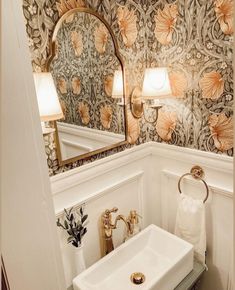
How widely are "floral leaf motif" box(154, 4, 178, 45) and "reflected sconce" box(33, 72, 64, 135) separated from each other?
2.46 feet

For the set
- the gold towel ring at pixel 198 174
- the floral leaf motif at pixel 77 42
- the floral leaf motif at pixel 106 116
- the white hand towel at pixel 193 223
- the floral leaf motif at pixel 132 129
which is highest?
the floral leaf motif at pixel 77 42

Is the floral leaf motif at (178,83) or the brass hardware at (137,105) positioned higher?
the floral leaf motif at (178,83)

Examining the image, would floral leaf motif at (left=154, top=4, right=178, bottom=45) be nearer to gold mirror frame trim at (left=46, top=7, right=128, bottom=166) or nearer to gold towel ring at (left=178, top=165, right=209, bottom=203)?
gold mirror frame trim at (left=46, top=7, right=128, bottom=166)

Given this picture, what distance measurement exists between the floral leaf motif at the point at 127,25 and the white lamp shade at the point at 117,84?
0.20 m

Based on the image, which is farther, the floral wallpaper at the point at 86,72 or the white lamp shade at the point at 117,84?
the white lamp shade at the point at 117,84

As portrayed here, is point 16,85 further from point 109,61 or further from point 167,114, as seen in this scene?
point 167,114

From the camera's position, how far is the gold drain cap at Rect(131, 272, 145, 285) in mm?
1366

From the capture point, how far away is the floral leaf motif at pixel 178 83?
58.9 inches

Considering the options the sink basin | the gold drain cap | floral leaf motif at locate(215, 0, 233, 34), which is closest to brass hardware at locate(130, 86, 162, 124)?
floral leaf motif at locate(215, 0, 233, 34)

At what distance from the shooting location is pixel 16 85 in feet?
1.67

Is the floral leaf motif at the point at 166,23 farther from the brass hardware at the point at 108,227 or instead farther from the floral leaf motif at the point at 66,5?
the brass hardware at the point at 108,227

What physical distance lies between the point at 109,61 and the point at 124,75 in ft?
0.44

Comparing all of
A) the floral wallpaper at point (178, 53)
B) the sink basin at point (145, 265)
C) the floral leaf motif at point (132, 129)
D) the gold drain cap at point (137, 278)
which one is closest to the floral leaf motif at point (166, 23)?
the floral wallpaper at point (178, 53)

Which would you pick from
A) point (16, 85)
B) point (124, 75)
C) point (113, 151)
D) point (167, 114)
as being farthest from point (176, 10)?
point (16, 85)
